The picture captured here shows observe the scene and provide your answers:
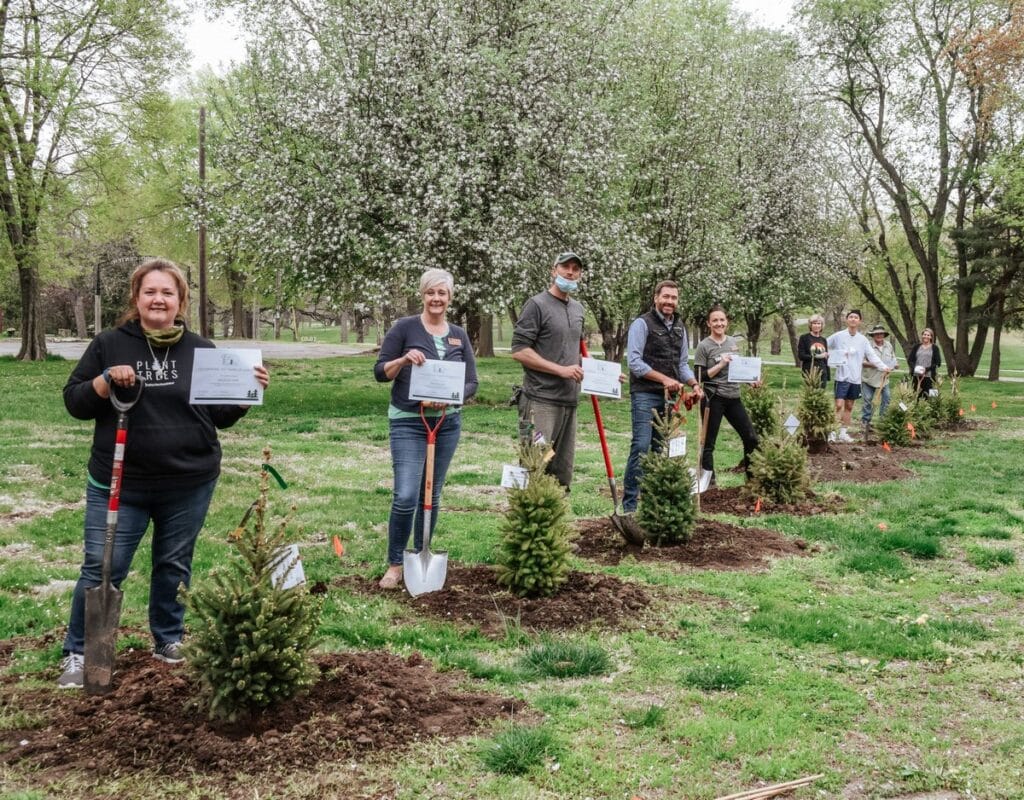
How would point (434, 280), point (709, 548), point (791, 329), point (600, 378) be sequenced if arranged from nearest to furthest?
point (434, 280)
point (600, 378)
point (709, 548)
point (791, 329)

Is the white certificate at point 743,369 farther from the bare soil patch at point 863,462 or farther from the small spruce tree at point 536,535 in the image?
the small spruce tree at point 536,535

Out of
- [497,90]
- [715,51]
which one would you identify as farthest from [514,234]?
[715,51]

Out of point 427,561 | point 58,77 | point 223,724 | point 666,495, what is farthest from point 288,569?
point 58,77

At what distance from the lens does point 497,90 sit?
16656mm

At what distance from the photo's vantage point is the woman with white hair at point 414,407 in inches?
226

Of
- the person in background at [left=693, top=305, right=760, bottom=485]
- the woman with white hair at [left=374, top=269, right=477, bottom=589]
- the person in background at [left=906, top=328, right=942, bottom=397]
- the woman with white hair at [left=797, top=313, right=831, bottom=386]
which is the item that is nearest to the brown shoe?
the woman with white hair at [left=374, top=269, right=477, bottom=589]

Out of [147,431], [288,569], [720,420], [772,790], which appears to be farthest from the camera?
[720,420]

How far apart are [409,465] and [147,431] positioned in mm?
2008

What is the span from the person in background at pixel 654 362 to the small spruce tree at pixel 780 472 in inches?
74.7

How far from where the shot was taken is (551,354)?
6.65 meters

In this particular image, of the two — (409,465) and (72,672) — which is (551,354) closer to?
(409,465)

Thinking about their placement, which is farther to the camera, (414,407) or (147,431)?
(414,407)

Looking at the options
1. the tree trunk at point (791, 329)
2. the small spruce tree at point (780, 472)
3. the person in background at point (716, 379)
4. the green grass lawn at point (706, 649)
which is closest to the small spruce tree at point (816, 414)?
the green grass lawn at point (706, 649)

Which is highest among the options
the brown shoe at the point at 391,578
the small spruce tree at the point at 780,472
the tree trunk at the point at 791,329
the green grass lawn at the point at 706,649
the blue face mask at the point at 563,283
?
the tree trunk at the point at 791,329
